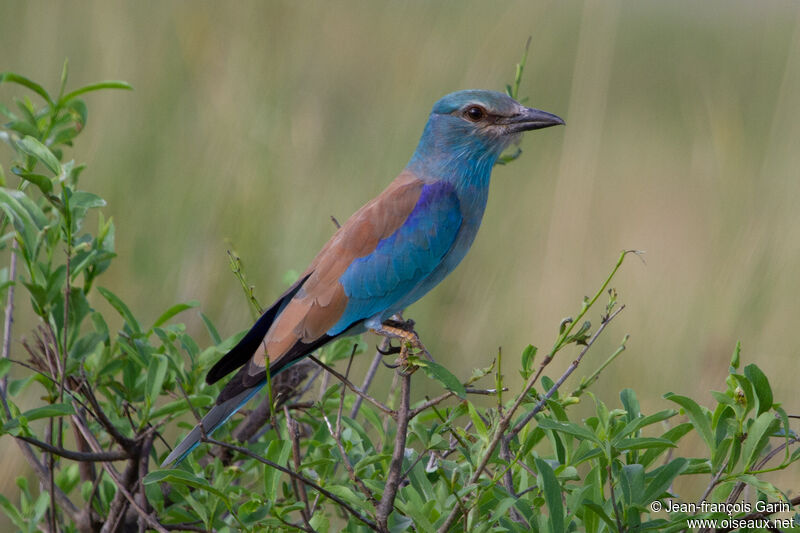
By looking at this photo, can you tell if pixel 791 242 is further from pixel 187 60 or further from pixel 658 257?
pixel 187 60

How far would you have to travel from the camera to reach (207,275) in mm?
4082

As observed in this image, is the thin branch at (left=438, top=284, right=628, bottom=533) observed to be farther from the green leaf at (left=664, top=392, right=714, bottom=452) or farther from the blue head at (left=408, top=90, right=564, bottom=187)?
the blue head at (left=408, top=90, right=564, bottom=187)

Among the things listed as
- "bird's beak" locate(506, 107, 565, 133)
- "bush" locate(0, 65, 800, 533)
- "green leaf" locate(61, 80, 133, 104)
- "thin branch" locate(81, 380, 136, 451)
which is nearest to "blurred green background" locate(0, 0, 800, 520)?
"bird's beak" locate(506, 107, 565, 133)

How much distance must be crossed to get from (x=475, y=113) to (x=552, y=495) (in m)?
1.66

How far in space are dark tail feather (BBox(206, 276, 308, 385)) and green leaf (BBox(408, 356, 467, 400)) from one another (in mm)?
599

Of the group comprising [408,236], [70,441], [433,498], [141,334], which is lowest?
[70,441]

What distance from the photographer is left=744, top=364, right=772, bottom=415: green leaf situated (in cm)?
170

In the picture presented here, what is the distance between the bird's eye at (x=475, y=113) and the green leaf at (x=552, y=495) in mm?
1613

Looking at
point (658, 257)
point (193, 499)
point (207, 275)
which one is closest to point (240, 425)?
point (193, 499)

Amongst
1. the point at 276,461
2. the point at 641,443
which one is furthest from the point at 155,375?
the point at 641,443

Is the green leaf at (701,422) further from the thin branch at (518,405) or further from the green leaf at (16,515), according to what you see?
the green leaf at (16,515)

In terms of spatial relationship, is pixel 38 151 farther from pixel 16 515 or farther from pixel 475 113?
pixel 475 113

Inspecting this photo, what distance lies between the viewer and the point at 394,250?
107 inches

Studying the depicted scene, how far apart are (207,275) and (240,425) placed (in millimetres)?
1642
